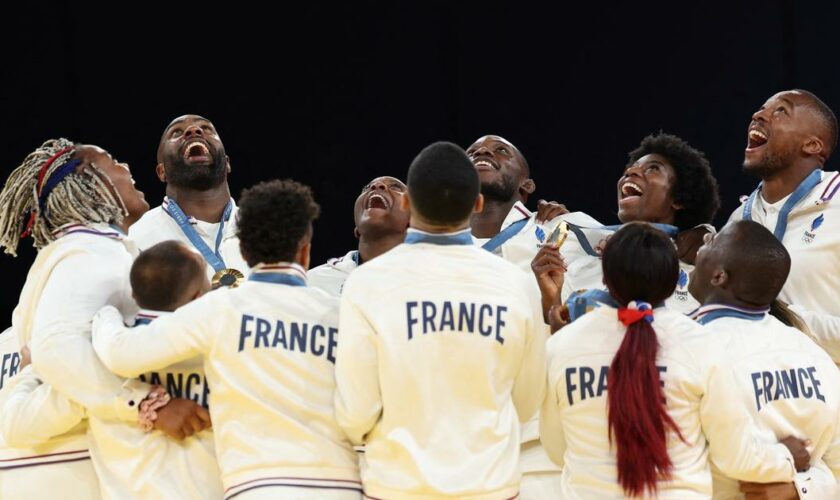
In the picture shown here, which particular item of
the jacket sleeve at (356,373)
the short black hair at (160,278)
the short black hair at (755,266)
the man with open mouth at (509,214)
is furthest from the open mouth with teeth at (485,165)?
the jacket sleeve at (356,373)

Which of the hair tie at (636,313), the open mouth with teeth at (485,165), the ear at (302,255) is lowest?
the hair tie at (636,313)

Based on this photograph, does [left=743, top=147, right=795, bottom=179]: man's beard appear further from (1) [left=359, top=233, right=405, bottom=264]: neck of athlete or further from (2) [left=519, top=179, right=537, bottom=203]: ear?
(1) [left=359, top=233, right=405, bottom=264]: neck of athlete

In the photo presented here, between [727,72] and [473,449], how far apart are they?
15.0 feet

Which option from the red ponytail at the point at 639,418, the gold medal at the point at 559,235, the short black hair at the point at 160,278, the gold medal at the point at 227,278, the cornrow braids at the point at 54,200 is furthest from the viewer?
the gold medal at the point at 227,278

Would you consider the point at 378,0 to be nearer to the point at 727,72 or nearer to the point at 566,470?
the point at 727,72

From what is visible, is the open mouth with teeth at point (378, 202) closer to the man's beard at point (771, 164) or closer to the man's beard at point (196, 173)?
the man's beard at point (196, 173)

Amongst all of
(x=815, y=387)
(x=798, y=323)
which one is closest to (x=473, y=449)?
(x=815, y=387)

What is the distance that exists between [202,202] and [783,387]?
2.75 meters

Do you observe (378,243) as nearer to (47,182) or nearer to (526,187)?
(526,187)

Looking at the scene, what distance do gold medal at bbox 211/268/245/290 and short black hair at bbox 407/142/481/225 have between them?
157 centimetres

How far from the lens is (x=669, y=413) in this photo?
3344 mm

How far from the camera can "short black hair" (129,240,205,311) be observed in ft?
11.6

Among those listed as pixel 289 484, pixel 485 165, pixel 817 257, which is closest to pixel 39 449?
pixel 289 484

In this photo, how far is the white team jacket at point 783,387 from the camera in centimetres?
367
